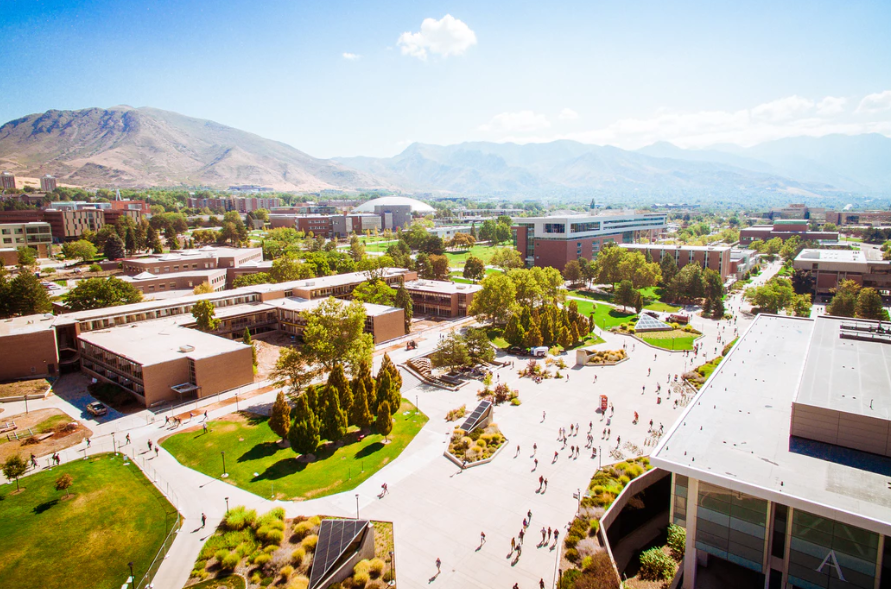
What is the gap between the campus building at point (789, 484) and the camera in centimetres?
1648

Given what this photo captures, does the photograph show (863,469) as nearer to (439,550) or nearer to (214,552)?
(439,550)

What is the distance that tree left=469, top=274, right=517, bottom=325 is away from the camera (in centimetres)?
6034

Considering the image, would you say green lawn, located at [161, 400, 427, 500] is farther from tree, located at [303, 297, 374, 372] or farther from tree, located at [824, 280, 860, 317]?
tree, located at [824, 280, 860, 317]

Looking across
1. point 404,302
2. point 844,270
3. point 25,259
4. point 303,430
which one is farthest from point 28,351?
point 844,270

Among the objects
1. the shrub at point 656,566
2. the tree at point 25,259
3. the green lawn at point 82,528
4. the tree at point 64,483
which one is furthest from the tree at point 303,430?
the tree at point 25,259

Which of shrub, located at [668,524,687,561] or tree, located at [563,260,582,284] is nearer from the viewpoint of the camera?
shrub, located at [668,524,687,561]

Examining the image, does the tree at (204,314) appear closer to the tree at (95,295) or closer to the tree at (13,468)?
the tree at (95,295)

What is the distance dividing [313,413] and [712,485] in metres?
21.5

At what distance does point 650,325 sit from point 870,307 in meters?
25.5

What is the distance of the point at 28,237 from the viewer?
322 ft

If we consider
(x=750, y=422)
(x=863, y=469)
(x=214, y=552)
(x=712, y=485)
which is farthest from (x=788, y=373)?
(x=214, y=552)

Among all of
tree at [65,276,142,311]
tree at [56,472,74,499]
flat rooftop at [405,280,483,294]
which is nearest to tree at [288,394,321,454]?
tree at [56,472,74,499]

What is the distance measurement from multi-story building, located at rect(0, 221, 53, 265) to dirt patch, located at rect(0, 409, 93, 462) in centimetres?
7934

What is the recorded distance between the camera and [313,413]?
29.5 m
